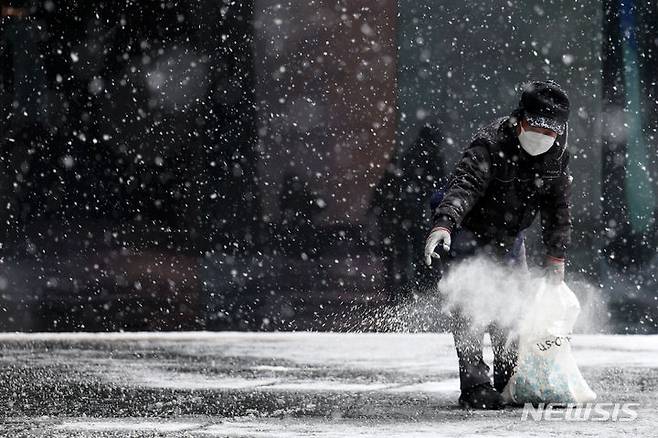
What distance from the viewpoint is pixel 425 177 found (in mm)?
10211

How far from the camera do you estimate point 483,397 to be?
6.27 m

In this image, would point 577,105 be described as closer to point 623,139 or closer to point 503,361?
point 623,139

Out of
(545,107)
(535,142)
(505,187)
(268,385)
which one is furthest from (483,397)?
(268,385)

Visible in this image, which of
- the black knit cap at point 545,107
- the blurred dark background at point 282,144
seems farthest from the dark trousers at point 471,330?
the blurred dark background at point 282,144

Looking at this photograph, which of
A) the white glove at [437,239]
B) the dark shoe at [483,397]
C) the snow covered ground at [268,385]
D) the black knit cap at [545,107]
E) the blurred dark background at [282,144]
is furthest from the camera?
the blurred dark background at [282,144]

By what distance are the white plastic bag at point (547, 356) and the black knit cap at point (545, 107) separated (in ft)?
2.64

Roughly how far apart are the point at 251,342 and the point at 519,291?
415cm

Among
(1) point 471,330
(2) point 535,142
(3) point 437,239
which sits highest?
(2) point 535,142

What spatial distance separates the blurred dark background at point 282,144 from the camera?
33.1 ft

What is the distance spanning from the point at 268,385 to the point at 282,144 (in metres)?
3.13

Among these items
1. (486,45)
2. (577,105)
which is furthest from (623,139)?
(486,45)

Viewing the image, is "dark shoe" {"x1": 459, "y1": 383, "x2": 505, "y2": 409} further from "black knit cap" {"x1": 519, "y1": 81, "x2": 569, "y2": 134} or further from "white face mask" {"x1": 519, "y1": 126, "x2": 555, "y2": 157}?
"black knit cap" {"x1": 519, "y1": 81, "x2": 569, "y2": 134}

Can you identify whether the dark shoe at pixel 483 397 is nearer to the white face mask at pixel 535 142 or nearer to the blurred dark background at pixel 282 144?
the white face mask at pixel 535 142

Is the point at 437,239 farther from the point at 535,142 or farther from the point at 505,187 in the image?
the point at 535,142
